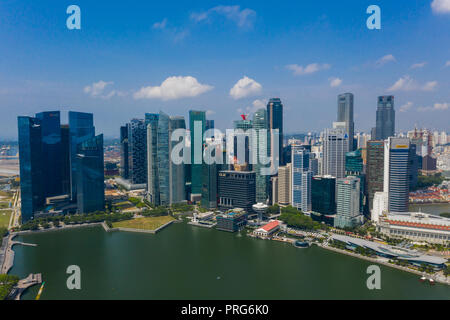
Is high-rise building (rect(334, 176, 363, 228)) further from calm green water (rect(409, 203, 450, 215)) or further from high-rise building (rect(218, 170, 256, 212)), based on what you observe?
calm green water (rect(409, 203, 450, 215))

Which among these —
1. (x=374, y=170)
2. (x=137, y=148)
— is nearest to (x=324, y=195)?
(x=374, y=170)

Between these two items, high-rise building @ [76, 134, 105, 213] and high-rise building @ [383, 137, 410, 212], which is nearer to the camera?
high-rise building @ [383, 137, 410, 212]

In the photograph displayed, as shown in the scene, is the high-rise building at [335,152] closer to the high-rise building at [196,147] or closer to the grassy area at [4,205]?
the high-rise building at [196,147]

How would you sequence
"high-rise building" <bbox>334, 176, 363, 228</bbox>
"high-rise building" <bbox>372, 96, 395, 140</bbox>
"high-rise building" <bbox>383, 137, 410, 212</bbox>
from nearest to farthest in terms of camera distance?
"high-rise building" <bbox>334, 176, 363, 228</bbox>, "high-rise building" <bbox>383, 137, 410, 212</bbox>, "high-rise building" <bbox>372, 96, 395, 140</bbox>

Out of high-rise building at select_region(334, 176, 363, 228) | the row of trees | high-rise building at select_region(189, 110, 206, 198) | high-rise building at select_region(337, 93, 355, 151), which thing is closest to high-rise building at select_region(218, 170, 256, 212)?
high-rise building at select_region(189, 110, 206, 198)

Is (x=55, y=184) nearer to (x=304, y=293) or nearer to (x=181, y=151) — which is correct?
(x=181, y=151)

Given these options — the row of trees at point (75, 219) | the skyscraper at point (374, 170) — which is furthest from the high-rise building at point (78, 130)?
the skyscraper at point (374, 170)

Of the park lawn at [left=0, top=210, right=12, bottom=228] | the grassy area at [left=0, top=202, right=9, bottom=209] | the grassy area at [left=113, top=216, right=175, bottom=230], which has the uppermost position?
the grassy area at [left=0, top=202, right=9, bottom=209]
